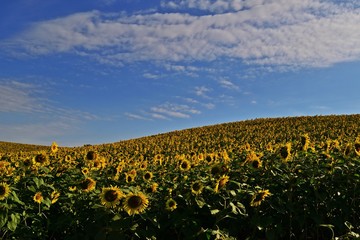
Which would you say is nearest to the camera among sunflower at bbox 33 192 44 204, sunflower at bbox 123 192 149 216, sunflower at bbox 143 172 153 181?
sunflower at bbox 123 192 149 216

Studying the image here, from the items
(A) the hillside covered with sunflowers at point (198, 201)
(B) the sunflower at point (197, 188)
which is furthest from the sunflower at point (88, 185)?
(B) the sunflower at point (197, 188)

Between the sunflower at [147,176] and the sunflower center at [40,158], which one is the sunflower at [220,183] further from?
the sunflower center at [40,158]

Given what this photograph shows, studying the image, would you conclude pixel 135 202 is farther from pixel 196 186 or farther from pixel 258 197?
pixel 258 197

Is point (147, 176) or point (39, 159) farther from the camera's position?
point (39, 159)

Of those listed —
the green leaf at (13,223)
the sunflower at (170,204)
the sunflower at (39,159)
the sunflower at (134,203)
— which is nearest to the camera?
the sunflower at (134,203)

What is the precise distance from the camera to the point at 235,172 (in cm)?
614

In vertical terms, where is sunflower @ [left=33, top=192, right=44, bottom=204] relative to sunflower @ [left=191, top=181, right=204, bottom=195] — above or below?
below

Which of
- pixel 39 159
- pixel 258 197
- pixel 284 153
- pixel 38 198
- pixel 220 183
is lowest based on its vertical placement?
pixel 38 198

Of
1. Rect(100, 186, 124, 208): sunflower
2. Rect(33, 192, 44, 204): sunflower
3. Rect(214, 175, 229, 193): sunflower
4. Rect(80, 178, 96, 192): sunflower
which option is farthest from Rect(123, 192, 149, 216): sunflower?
Rect(33, 192, 44, 204): sunflower

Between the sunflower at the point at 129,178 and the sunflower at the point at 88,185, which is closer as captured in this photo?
the sunflower at the point at 88,185

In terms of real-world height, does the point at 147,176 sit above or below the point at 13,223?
above

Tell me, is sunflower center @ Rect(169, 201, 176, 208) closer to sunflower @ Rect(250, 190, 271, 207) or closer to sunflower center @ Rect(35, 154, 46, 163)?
sunflower @ Rect(250, 190, 271, 207)

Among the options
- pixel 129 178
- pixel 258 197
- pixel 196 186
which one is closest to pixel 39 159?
pixel 129 178

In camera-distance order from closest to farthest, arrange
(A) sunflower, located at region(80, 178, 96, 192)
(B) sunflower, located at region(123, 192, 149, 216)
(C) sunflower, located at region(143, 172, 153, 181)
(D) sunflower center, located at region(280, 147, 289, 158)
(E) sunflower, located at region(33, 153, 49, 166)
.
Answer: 1. (B) sunflower, located at region(123, 192, 149, 216)
2. (A) sunflower, located at region(80, 178, 96, 192)
3. (D) sunflower center, located at region(280, 147, 289, 158)
4. (C) sunflower, located at region(143, 172, 153, 181)
5. (E) sunflower, located at region(33, 153, 49, 166)
